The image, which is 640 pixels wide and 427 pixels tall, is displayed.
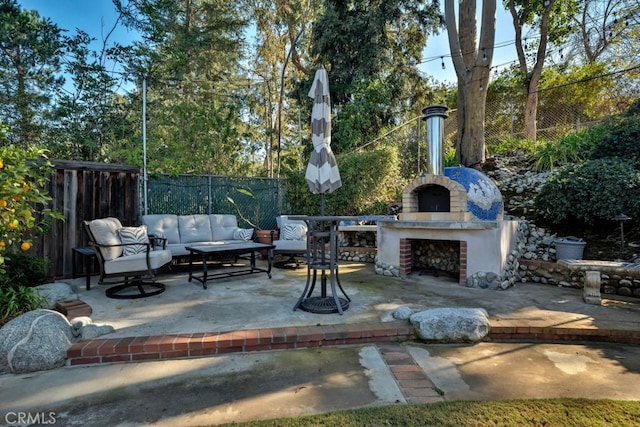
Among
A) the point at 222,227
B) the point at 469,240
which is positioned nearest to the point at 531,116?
the point at 469,240

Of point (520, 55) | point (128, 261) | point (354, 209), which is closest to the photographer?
point (128, 261)

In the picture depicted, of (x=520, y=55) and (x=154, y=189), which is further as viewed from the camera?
(x=520, y=55)

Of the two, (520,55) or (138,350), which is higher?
(520,55)

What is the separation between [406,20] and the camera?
1148 cm

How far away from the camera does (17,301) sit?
3240mm

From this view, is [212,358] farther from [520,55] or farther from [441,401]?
[520,55]

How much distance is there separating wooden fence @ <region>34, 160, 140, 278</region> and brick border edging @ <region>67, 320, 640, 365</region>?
3139mm

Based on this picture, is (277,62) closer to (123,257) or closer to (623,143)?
(623,143)

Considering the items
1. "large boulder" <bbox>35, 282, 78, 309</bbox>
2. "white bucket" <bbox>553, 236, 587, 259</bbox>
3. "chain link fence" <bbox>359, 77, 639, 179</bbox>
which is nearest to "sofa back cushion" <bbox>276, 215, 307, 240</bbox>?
"large boulder" <bbox>35, 282, 78, 309</bbox>

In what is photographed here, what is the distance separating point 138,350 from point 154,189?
465 cm

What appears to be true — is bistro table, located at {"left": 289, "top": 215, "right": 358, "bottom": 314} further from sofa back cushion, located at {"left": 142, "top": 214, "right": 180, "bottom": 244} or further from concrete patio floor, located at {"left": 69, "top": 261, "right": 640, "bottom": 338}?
sofa back cushion, located at {"left": 142, "top": 214, "right": 180, "bottom": 244}

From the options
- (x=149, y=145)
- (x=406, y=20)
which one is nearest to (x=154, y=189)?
(x=149, y=145)

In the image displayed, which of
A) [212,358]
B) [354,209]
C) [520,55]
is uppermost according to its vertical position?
[520,55]

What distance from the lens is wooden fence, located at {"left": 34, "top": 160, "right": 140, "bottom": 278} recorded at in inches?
194
